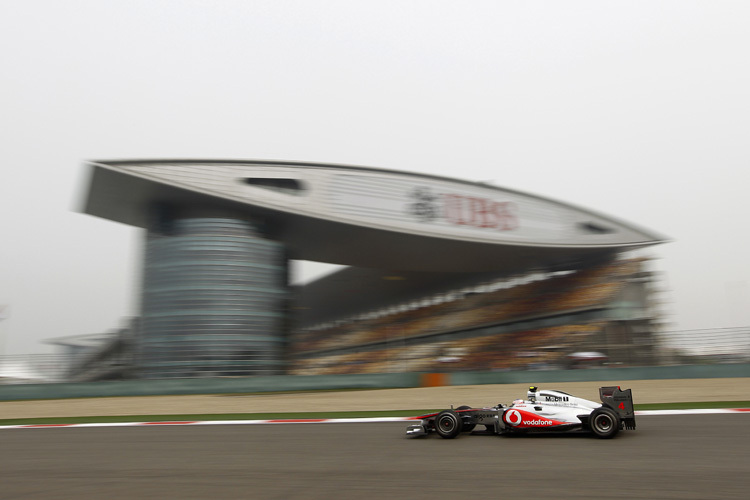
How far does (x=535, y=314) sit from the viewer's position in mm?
34219

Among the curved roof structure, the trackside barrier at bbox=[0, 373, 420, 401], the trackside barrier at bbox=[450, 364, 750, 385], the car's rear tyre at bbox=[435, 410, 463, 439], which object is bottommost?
the car's rear tyre at bbox=[435, 410, 463, 439]

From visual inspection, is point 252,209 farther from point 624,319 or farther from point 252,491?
point 252,491

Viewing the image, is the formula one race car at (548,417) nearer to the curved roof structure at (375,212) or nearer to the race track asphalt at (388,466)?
the race track asphalt at (388,466)

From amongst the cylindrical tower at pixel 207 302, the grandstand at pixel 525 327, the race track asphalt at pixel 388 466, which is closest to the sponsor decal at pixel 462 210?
the grandstand at pixel 525 327

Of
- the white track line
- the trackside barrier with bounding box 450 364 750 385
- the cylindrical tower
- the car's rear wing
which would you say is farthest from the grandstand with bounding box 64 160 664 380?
the car's rear wing

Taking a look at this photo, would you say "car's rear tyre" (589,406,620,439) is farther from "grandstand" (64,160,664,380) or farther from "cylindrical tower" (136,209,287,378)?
"cylindrical tower" (136,209,287,378)

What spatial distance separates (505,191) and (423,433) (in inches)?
1099

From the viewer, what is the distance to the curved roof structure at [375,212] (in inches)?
1061

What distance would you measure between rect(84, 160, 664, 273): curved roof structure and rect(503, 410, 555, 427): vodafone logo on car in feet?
69.4

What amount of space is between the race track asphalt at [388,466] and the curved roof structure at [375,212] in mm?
19300

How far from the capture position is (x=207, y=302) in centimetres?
2628

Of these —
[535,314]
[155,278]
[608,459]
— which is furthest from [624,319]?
[608,459]

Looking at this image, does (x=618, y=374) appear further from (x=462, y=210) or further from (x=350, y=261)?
(x=350, y=261)

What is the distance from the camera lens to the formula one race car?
24.2 feet
